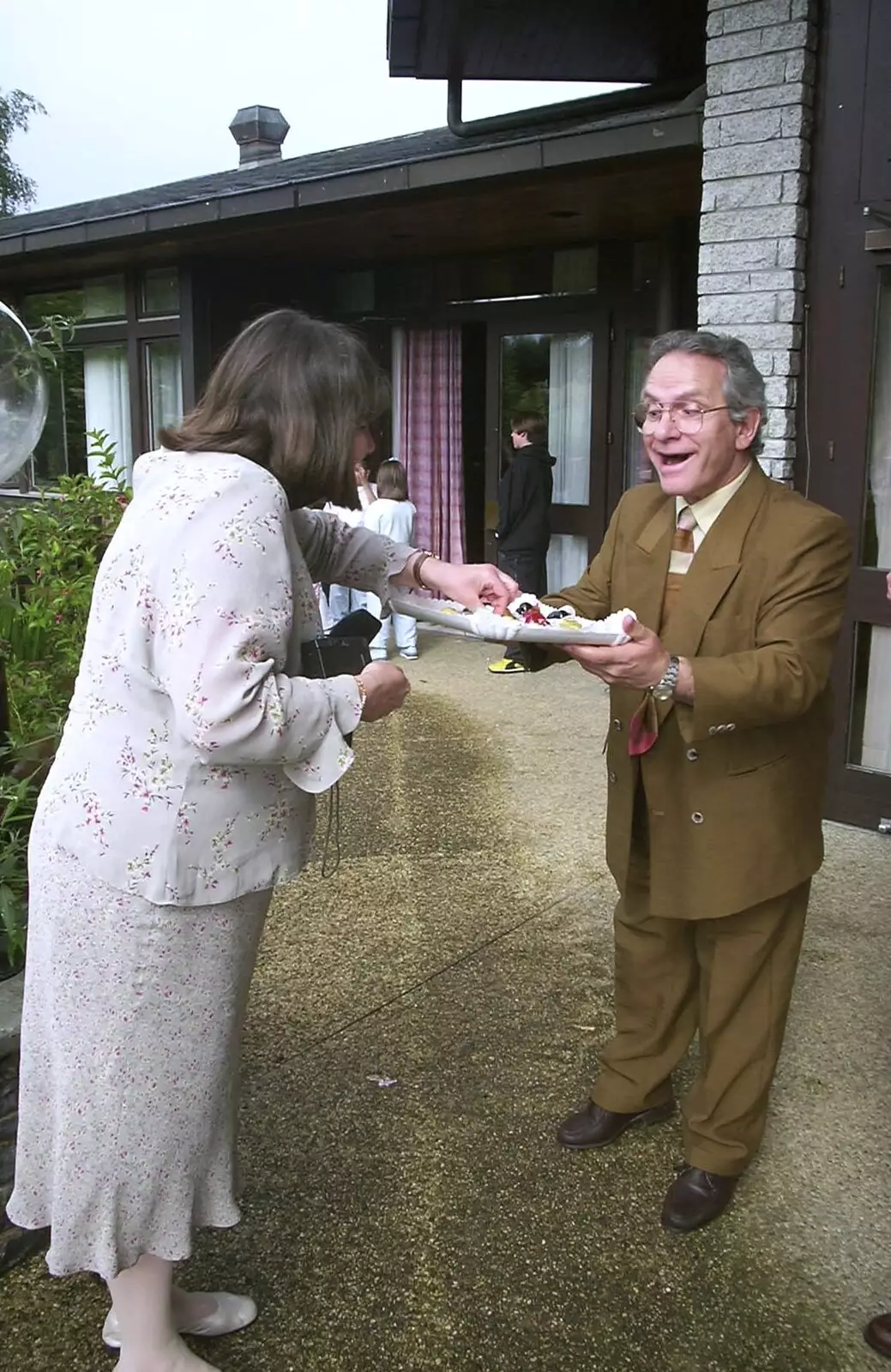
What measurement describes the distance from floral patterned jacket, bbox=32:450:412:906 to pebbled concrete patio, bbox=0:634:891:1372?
40.7 inches

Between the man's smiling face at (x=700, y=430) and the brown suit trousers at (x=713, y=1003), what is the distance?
2.84ft

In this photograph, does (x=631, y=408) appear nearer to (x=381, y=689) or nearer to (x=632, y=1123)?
(x=632, y=1123)

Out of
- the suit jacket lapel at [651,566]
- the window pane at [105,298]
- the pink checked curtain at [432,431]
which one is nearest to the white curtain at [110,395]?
the window pane at [105,298]

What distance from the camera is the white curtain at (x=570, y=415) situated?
953 cm

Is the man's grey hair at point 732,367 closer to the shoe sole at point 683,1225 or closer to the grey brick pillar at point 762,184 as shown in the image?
the shoe sole at point 683,1225

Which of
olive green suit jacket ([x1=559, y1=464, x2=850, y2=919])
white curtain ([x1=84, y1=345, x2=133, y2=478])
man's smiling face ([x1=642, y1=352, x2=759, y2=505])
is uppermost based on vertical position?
white curtain ([x1=84, y1=345, x2=133, y2=478])

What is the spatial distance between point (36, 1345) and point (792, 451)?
4334mm

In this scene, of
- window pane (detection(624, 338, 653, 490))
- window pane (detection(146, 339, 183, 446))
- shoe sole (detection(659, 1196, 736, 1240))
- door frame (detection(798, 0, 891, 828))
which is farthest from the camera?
window pane (detection(146, 339, 183, 446))

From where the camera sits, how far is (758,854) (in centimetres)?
256

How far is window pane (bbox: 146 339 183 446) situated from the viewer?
1116 centimetres

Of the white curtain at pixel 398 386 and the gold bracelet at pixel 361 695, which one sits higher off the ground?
the white curtain at pixel 398 386

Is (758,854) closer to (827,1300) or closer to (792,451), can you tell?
(827,1300)

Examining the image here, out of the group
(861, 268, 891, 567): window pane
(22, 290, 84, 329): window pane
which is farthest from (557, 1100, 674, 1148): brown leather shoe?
(22, 290, 84, 329): window pane

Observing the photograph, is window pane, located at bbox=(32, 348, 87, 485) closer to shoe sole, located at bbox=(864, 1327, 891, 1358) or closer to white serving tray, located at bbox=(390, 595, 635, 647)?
white serving tray, located at bbox=(390, 595, 635, 647)
